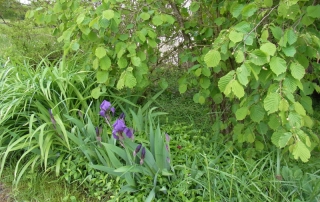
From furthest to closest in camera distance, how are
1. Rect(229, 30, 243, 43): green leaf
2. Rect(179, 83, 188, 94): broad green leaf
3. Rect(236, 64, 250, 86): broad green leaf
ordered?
1. Rect(179, 83, 188, 94): broad green leaf
2. Rect(229, 30, 243, 43): green leaf
3. Rect(236, 64, 250, 86): broad green leaf

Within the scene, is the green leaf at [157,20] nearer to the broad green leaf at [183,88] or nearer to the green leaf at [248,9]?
the broad green leaf at [183,88]

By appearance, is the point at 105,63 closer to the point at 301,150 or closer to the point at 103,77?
the point at 103,77

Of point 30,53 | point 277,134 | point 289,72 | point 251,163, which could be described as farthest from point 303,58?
point 30,53

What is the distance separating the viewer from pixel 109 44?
2357 millimetres

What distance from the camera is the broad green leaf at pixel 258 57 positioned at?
1308mm

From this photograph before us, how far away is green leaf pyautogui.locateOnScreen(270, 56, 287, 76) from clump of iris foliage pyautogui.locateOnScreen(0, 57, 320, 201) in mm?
753

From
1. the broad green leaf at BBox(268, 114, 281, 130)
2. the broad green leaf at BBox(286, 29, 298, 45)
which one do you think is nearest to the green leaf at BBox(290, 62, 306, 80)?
the broad green leaf at BBox(286, 29, 298, 45)

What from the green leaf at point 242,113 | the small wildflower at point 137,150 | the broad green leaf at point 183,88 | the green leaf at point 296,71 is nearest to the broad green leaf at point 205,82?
the broad green leaf at point 183,88

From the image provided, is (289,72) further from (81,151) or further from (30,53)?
(30,53)

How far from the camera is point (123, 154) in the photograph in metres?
2.09

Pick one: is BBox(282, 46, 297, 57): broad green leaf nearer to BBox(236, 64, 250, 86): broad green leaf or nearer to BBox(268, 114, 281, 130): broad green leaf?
BBox(236, 64, 250, 86): broad green leaf

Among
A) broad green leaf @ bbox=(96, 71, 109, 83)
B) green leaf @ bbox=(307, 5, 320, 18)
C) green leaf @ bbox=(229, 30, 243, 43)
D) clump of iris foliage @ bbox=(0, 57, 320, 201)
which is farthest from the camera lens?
broad green leaf @ bbox=(96, 71, 109, 83)

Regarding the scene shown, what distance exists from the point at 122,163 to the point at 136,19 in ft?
3.44

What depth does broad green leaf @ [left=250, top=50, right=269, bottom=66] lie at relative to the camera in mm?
1308
